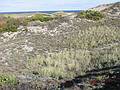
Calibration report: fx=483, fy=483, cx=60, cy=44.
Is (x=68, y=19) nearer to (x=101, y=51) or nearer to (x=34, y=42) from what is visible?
(x=34, y=42)

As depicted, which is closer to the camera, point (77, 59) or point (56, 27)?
point (77, 59)

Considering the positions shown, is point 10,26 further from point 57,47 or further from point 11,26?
point 57,47

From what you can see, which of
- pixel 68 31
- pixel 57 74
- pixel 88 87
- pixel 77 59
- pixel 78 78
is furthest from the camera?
pixel 68 31

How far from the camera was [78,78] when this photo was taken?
67.5 feet

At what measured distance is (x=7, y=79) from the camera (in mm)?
21438

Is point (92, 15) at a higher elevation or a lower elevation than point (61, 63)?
higher

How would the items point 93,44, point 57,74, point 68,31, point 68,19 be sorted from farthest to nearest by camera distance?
point 68,19 < point 68,31 < point 93,44 < point 57,74

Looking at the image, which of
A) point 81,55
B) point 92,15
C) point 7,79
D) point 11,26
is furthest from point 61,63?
point 92,15

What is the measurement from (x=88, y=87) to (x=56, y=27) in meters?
14.9

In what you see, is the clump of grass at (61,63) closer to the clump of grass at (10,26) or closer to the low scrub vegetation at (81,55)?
the low scrub vegetation at (81,55)

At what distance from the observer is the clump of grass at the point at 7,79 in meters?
21.0

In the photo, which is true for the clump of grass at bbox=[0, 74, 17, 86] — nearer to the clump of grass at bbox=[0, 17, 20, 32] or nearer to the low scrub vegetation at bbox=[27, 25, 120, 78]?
the low scrub vegetation at bbox=[27, 25, 120, 78]

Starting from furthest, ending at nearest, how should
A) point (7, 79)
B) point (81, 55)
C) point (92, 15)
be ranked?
point (92, 15) → point (81, 55) → point (7, 79)

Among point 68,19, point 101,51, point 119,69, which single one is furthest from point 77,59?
point 68,19
